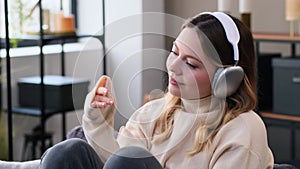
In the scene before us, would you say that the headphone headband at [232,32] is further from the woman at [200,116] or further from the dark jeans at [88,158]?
the dark jeans at [88,158]

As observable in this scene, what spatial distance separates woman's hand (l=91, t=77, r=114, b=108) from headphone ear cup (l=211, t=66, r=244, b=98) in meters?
0.26

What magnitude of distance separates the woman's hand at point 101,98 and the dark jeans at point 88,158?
119 mm

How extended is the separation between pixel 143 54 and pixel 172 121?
0.87 ft

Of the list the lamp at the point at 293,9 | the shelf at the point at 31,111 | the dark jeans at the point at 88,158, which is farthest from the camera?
the shelf at the point at 31,111

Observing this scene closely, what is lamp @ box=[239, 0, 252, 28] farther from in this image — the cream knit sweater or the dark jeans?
the dark jeans

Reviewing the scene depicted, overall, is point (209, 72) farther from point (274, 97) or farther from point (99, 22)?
point (99, 22)

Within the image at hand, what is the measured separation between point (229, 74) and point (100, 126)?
14.2 inches

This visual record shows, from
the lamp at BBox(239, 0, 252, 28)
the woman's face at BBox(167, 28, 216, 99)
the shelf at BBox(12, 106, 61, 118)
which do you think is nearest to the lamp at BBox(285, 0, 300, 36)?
the lamp at BBox(239, 0, 252, 28)

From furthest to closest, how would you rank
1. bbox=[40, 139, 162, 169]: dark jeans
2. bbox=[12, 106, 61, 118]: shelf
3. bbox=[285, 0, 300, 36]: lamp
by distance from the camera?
bbox=[12, 106, 61, 118]: shelf, bbox=[285, 0, 300, 36]: lamp, bbox=[40, 139, 162, 169]: dark jeans

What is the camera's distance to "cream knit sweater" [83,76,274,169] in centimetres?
149

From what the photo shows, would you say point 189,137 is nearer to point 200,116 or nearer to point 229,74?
point 200,116

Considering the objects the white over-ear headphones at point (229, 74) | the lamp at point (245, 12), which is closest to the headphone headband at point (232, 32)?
the white over-ear headphones at point (229, 74)

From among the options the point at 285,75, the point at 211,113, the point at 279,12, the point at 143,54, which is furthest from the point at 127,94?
the point at 279,12

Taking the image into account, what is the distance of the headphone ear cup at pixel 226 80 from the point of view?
4.79 feet
